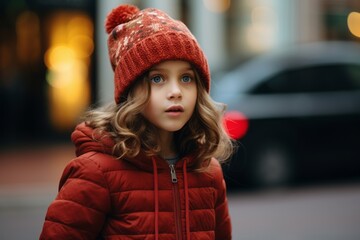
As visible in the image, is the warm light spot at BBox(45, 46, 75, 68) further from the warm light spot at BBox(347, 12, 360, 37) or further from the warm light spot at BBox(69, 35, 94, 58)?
the warm light spot at BBox(347, 12, 360, 37)

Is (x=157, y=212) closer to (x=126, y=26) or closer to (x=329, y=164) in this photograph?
(x=126, y=26)

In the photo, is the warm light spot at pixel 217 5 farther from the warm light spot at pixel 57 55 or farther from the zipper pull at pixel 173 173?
the zipper pull at pixel 173 173

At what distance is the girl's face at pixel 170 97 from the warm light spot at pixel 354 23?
587 inches

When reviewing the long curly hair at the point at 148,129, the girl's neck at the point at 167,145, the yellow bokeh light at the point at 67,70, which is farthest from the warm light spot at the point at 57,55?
the girl's neck at the point at 167,145

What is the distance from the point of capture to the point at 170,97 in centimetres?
262

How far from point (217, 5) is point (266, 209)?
310 inches

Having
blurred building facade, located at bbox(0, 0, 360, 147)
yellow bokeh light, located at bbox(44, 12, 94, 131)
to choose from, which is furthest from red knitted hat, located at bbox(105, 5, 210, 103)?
yellow bokeh light, located at bbox(44, 12, 94, 131)

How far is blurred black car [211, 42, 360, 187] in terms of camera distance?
379 inches

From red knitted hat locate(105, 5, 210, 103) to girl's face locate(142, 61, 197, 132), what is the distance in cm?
4

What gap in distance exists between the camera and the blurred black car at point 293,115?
9.62 m

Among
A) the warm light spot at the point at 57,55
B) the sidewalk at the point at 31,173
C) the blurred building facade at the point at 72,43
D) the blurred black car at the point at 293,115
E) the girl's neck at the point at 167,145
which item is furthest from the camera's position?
the warm light spot at the point at 57,55

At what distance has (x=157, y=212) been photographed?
258cm

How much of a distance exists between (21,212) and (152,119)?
6.63 m

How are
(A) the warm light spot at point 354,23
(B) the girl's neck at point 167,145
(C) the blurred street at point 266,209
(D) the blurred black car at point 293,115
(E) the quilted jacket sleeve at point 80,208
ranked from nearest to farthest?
(E) the quilted jacket sleeve at point 80,208 → (B) the girl's neck at point 167,145 → (C) the blurred street at point 266,209 → (D) the blurred black car at point 293,115 → (A) the warm light spot at point 354,23
